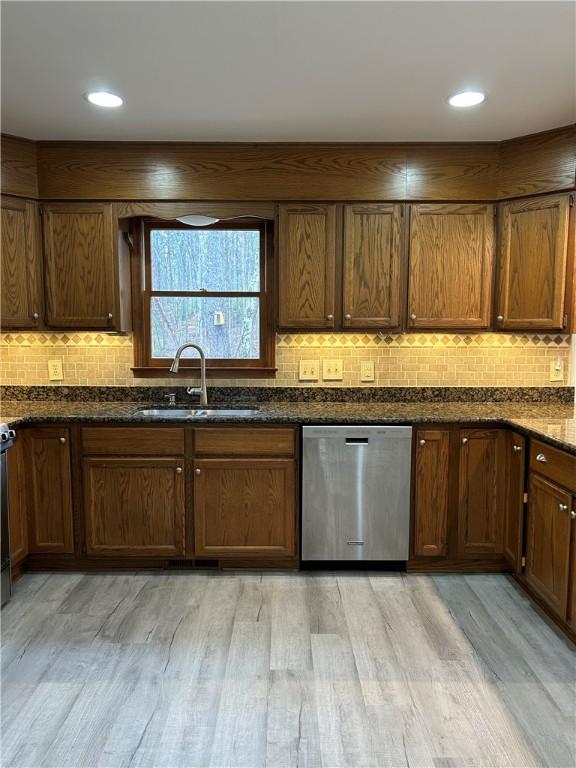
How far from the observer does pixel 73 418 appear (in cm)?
288

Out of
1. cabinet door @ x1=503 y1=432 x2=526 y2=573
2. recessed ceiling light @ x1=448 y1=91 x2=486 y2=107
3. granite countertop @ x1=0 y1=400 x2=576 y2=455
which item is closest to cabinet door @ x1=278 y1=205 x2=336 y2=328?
granite countertop @ x1=0 y1=400 x2=576 y2=455

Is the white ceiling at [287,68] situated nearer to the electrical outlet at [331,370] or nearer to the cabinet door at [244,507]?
the electrical outlet at [331,370]

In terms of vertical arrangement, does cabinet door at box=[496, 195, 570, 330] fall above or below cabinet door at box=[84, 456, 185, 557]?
above

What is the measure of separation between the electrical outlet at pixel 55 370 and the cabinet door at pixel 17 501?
0.62 metres

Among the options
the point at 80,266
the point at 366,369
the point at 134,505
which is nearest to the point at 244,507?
the point at 134,505

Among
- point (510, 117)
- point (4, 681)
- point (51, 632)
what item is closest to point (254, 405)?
point (51, 632)

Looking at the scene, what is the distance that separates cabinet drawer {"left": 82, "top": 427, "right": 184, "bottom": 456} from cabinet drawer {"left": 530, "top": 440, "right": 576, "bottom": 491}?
1.82 m

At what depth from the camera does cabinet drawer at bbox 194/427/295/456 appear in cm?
291

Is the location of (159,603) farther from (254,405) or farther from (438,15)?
(438,15)

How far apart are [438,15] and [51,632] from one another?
289 cm

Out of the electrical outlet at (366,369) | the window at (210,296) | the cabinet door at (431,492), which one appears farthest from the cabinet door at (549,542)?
the window at (210,296)

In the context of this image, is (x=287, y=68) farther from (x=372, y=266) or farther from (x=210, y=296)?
(x=210, y=296)

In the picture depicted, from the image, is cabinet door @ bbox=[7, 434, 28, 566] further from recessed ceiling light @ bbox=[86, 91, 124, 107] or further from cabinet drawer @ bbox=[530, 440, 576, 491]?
cabinet drawer @ bbox=[530, 440, 576, 491]

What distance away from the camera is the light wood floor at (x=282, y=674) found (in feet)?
5.68
